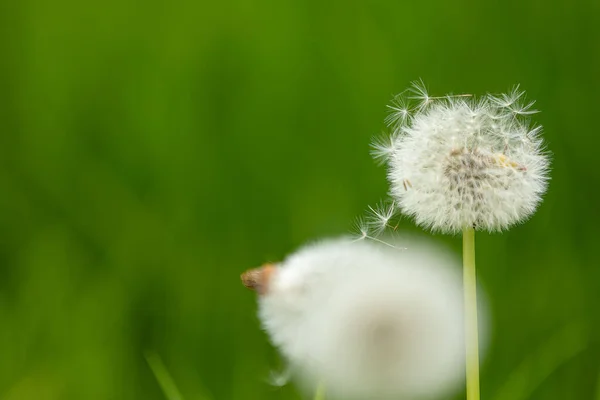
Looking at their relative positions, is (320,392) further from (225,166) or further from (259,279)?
(225,166)

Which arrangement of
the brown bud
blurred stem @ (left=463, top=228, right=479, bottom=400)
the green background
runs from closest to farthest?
blurred stem @ (left=463, top=228, right=479, bottom=400) < the brown bud < the green background

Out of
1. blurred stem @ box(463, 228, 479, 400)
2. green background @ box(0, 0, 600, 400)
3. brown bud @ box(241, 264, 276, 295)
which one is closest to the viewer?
blurred stem @ box(463, 228, 479, 400)

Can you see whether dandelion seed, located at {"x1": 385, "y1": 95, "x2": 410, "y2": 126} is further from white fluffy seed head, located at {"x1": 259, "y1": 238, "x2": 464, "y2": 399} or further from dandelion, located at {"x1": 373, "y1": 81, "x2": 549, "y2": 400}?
white fluffy seed head, located at {"x1": 259, "y1": 238, "x2": 464, "y2": 399}

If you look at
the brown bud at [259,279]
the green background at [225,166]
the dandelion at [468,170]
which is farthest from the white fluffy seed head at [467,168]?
the green background at [225,166]

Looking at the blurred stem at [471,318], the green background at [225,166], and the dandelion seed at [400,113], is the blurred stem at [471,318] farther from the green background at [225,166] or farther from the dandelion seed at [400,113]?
the green background at [225,166]

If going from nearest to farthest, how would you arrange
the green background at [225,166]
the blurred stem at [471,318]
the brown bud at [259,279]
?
1. the blurred stem at [471,318]
2. the brown bud at [259,279]
3. the green background at [225,166]

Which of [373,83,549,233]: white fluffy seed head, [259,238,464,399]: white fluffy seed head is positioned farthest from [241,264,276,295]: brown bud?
[373,83,549,233]: white fluffy seed head

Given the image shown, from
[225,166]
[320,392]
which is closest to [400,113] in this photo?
[320,392]
